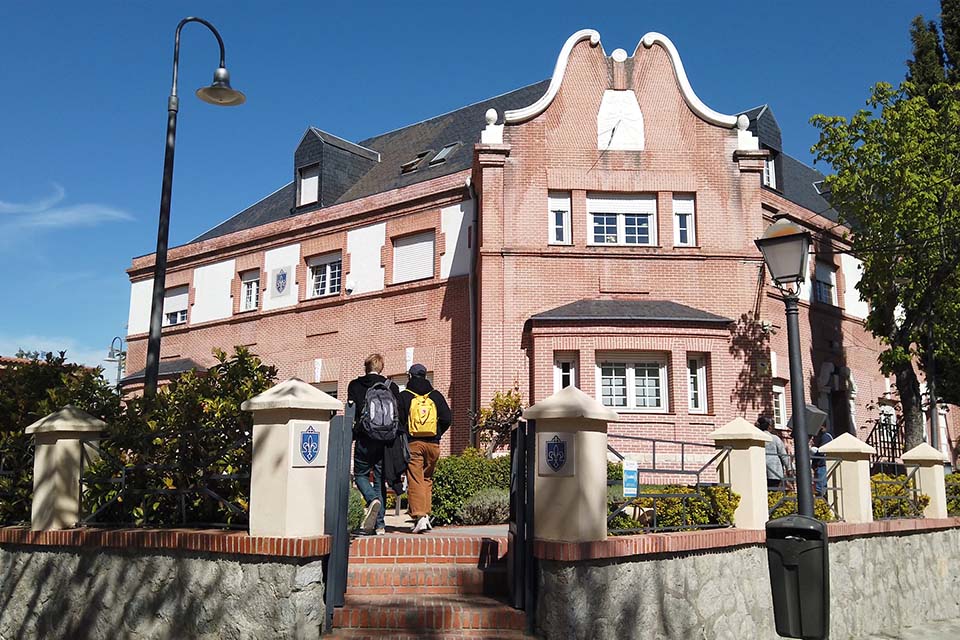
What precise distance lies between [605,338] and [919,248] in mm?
7279

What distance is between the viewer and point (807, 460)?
809cm

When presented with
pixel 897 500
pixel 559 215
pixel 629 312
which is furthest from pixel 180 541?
pixel 559 215

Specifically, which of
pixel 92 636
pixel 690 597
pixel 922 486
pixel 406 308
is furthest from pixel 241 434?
pixel 406 308

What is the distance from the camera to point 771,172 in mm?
24344

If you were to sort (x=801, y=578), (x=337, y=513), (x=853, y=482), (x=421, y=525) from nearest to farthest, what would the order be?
(x=801, y=578), (x=337, y=513), (x=421, y=525), (x=853, y=482)

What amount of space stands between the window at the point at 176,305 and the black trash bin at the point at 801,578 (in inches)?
935

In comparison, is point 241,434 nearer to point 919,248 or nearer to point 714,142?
point 714,142

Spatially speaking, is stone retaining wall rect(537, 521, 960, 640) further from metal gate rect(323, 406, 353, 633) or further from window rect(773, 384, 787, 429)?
window rect(773, 384, 787, 429)

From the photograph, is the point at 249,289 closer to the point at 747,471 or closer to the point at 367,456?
the point at 367,456

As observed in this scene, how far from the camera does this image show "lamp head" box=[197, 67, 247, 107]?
39.2 ft

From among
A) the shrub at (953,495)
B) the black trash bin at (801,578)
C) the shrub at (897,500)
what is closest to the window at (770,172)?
the shrub at (953,495)

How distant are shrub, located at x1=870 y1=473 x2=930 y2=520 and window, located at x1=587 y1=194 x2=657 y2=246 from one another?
749cm

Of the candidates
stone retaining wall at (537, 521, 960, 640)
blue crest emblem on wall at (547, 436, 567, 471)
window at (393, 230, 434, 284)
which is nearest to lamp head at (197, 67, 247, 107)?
blue crest emblem on wall at (547, 436, 567, 471)

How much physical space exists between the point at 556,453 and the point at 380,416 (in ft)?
7.56
